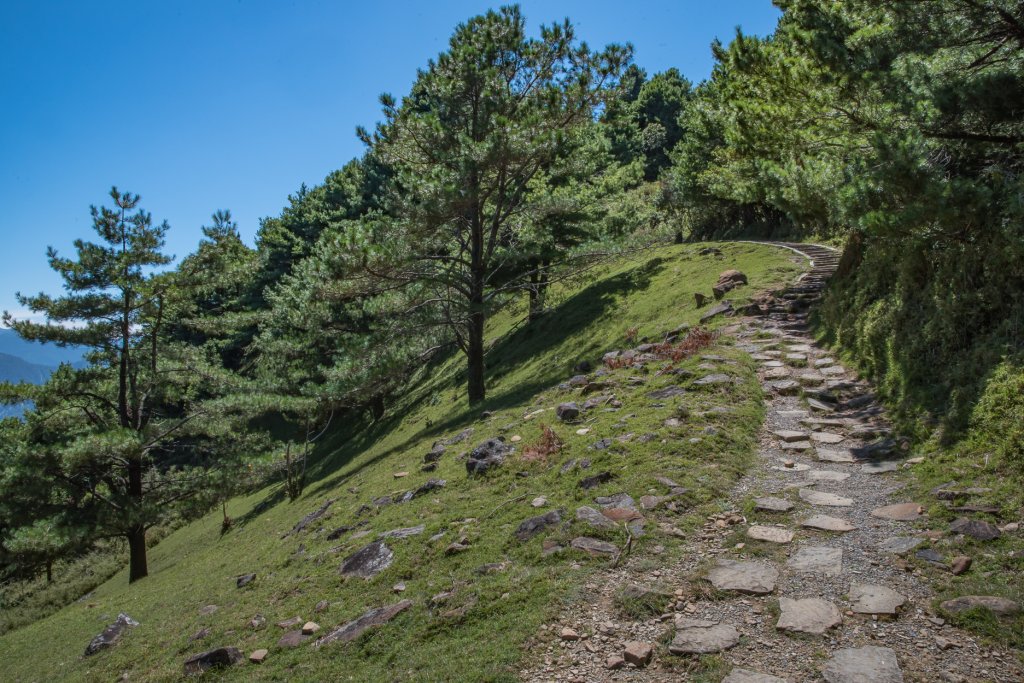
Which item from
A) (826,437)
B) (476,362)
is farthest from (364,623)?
(476,362)

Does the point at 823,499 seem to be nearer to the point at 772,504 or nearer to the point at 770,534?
Result: the point at 772,504

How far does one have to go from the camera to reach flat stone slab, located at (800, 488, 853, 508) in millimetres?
6945

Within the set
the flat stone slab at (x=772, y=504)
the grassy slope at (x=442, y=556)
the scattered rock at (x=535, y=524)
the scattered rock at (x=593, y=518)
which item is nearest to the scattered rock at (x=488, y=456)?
the grassy slope at (x=442, y=556)

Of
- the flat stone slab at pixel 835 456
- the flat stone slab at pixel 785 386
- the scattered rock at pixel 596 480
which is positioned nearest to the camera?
the flat stone slab at pixel 835 456

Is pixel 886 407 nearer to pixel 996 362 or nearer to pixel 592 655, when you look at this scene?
pixel 996 362

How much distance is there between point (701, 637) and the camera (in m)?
4.91

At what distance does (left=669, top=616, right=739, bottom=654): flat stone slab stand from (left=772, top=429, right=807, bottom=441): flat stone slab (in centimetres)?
481

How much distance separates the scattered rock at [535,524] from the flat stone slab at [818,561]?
2.81 m

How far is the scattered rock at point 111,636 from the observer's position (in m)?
10.7

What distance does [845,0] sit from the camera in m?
10.0

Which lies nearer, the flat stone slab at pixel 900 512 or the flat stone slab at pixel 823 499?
the flat stone slab at pixel 900 512

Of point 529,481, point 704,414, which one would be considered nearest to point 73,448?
point 529,481

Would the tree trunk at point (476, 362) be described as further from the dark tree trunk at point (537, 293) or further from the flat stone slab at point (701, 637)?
the flat stone slab at point (701, 637)

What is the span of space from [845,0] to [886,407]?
6.79m
